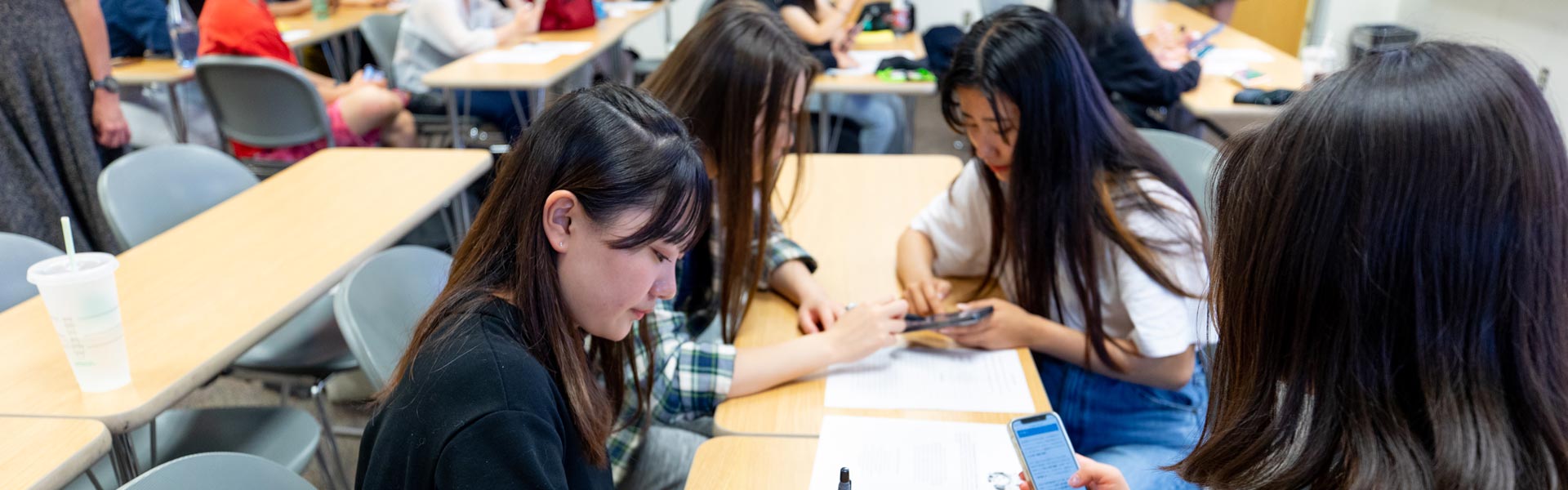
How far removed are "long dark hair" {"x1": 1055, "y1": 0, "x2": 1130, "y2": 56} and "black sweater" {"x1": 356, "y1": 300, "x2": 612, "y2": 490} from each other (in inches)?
99.7

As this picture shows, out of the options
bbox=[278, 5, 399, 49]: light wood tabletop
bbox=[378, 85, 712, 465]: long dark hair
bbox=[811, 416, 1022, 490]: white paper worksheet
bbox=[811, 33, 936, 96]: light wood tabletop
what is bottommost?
bbox=[278, 5, 399, 49]: light wood tabletop

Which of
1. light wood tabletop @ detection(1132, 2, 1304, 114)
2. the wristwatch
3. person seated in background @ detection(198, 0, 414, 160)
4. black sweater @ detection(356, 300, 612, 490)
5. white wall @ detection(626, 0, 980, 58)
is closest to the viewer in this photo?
black sweater @ detection(356, 300, 612, 490)

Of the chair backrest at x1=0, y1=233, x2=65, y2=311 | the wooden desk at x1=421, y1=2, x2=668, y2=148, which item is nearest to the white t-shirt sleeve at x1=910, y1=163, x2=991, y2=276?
the chair backrest at x1=0, y1=233, x2=65, y2=311

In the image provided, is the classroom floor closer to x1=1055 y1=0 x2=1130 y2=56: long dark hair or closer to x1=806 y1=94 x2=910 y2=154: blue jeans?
x1=1055 y1=0 x2=1130 y2=56: long dark hair

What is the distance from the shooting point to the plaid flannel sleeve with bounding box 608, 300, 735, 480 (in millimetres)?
1266

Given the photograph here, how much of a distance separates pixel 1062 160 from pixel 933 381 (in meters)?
0.35

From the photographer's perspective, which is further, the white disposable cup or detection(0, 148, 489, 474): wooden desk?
detection(0, 148, 489, 474): wooden desk

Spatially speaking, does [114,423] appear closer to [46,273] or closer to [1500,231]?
[46,273]

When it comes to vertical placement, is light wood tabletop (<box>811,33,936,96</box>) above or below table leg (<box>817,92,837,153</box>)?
above

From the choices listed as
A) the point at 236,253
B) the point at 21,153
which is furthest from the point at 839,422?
the point at 21,153

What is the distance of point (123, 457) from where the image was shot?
1.26 m

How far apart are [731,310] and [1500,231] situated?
3.30 ft

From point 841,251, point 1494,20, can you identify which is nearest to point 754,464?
point 841,251

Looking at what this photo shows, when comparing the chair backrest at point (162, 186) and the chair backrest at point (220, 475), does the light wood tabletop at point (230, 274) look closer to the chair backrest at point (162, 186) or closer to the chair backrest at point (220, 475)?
the chair backrest at point (162, 186)
